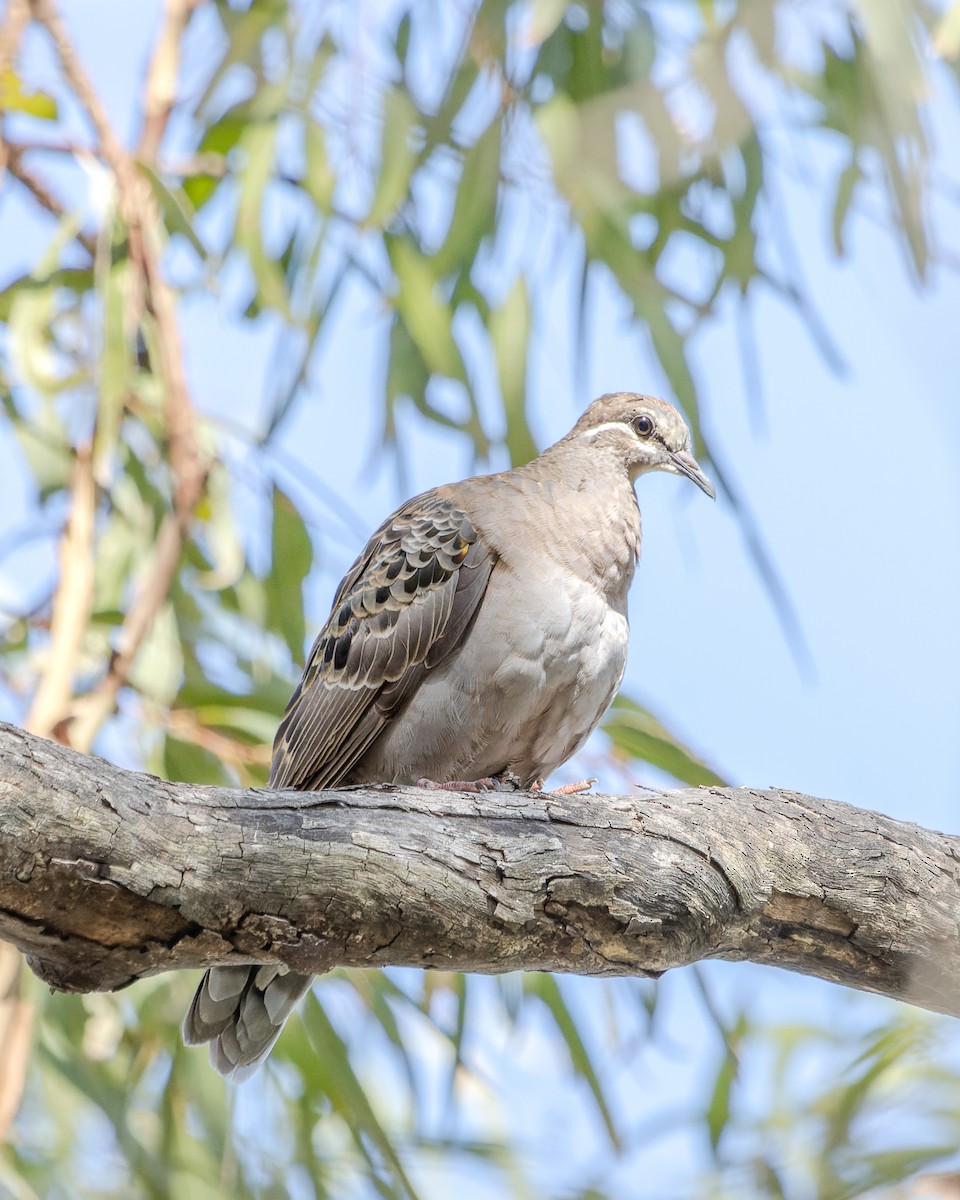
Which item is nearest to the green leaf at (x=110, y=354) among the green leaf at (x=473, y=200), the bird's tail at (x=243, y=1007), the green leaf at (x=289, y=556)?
the green leaf at (x=289, y=556)

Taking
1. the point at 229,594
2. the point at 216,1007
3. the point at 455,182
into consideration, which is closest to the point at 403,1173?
the point at 216,1007

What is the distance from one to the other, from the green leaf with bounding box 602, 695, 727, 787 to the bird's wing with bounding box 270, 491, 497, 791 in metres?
0.81

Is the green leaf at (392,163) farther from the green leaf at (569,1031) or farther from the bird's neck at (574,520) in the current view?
the green leaf at (569,1031)

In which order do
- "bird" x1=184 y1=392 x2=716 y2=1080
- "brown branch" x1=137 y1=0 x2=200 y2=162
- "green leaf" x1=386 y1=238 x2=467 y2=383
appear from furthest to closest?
1. "brown branch" x1=137 y1=0 x2=200 y2=162
2. "green leaf" x1=386 y1=238 x2=467 y2=383
3. "bird" x1=184 y1=392 x2=716 y2=1080

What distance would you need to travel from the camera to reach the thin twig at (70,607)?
3.86 m

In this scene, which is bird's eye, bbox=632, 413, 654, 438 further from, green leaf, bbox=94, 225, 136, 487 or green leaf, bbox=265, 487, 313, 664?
green leaf, bbox=94, 225, 136, 487

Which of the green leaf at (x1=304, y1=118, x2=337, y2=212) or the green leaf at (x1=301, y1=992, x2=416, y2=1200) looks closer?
the green leaf at (x1=301, y1=992, x2=416, y2=1200)

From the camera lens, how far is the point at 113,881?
192cm

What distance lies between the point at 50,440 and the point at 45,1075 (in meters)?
1.87

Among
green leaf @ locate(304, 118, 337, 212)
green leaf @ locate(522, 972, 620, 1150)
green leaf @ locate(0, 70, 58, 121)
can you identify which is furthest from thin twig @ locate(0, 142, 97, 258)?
green leaf @ locate(522, 972, 620, 1150)

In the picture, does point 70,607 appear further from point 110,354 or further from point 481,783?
point 481,783

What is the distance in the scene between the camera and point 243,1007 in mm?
2904

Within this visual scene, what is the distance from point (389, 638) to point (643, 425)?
97 centimetres

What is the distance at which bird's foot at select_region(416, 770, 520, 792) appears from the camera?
9.75ft
